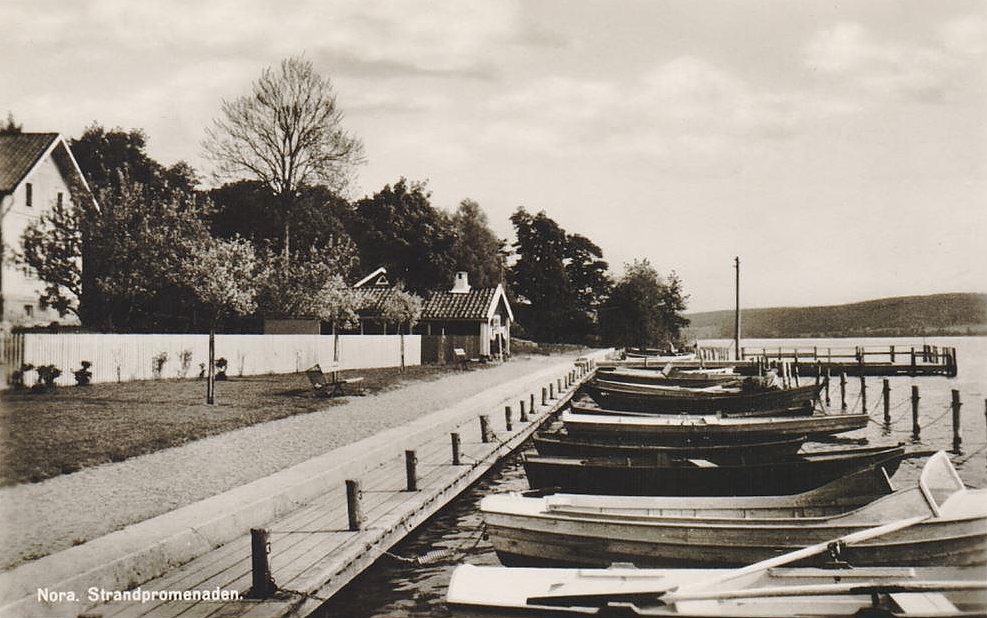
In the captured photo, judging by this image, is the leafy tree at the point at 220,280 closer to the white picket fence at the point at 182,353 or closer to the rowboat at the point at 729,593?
the white picket fence at the point at 182,353

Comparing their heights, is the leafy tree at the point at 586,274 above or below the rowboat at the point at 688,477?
above

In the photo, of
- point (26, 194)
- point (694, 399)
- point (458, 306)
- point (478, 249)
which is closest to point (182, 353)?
point (26, 194)

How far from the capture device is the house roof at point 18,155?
28.7 m

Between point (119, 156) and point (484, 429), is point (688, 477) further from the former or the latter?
point (119, 156)

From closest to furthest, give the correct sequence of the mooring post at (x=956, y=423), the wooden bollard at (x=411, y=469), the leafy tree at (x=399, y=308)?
1. the wooden bollard at (x=411, y=469)
2. the mooring post at (x=956, y=423)
3. the leafy tree at (x=399, y=308)

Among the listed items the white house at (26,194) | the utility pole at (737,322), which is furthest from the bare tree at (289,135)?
the utility pole at (737,322)

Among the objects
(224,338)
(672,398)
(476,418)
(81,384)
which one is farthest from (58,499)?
(224,338)

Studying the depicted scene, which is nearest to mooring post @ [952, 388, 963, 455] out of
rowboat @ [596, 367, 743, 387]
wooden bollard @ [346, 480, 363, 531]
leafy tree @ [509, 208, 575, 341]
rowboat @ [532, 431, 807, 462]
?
rowboat @ [596, 367, 743, 387]

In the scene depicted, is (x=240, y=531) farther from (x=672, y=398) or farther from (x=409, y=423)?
(x=672, y=398)

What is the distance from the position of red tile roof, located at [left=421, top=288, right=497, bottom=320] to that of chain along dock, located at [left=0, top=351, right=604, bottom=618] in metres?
30.1

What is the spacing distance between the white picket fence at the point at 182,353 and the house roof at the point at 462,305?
818 centimetres

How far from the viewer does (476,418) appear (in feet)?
62.2

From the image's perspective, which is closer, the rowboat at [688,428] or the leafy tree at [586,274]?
the rowboat at [688,428]

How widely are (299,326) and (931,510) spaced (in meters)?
30.7
